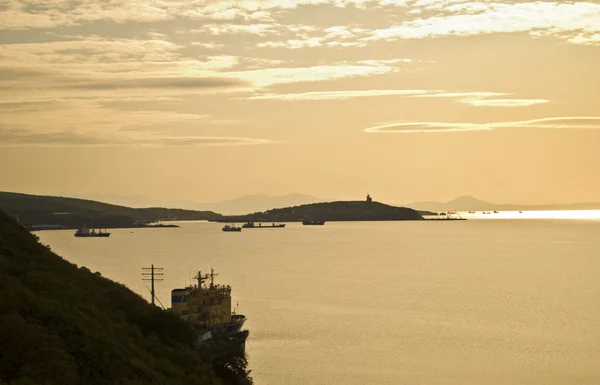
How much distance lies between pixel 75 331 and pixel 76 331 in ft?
0.17

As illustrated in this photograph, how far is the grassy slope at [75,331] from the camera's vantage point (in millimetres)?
23750

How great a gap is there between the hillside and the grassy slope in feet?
0.10

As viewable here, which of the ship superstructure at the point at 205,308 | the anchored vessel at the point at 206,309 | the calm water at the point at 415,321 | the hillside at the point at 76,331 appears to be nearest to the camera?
the hillside at the point at 76,331

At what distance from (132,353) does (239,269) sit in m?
139

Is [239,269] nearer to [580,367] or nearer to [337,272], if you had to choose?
[337,272]

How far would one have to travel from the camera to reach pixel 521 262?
7362 inches

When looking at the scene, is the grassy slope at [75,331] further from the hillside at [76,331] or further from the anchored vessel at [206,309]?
the anchored vessel at [206,309]

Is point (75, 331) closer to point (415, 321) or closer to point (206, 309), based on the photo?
point (206, 309)

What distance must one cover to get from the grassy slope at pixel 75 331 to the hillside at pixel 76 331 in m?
0.03

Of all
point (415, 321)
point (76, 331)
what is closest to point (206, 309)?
point (415, 321)

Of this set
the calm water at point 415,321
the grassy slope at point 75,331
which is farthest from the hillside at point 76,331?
the calm water at point 415,321

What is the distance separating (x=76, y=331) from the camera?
90.1ft

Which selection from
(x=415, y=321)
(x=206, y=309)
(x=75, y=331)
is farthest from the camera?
(x=415, y=321)

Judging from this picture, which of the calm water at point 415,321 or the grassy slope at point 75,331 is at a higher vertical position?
the grassy slope at point 75,331
